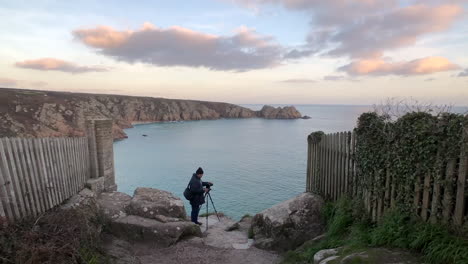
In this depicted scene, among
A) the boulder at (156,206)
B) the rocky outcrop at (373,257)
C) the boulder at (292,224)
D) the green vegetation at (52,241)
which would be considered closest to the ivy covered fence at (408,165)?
the rocky outcrop at (373,257)

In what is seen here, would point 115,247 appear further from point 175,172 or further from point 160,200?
point 175,172

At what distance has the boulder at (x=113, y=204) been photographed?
7520mm

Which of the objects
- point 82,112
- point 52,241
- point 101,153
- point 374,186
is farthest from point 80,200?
point 82,112

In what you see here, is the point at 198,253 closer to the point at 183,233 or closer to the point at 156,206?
the point at 183,233

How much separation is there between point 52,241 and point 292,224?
5291mm

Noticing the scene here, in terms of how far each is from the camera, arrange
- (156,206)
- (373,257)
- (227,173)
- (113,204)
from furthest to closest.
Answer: (227,173), (113,204), (156,206), (373,257)

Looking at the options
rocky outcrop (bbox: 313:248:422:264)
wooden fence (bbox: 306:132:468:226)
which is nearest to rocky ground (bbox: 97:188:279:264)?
wooden fence (bbox: 306:132:468:226)

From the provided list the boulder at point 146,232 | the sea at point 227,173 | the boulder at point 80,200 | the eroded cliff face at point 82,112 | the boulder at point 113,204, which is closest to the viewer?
the boulder at point 80,200

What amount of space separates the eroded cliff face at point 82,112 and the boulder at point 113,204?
1052 centimetres

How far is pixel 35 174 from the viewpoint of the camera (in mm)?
5711

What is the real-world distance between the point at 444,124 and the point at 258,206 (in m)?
17.7

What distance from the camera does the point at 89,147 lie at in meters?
9.09

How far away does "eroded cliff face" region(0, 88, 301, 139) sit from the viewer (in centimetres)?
5150

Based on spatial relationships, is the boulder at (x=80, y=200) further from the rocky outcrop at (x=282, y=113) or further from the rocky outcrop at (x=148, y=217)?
the rocky outcrop at (x=282, y=113)
